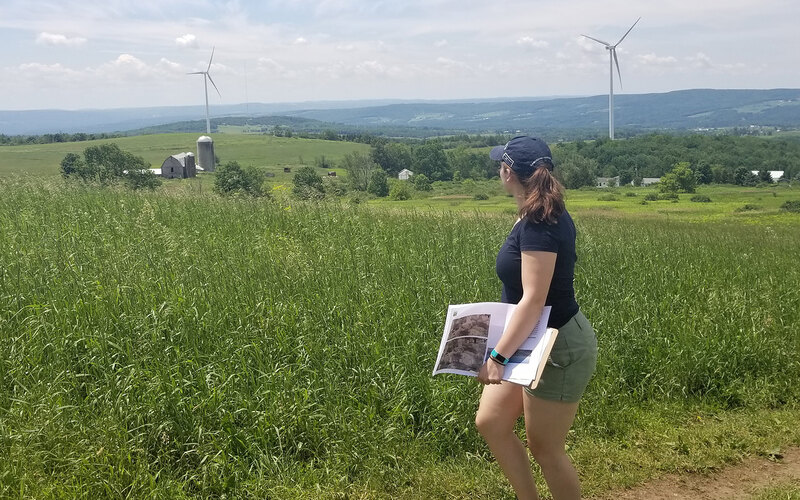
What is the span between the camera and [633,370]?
5.95 metres

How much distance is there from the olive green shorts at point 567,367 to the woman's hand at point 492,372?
238 millimetres

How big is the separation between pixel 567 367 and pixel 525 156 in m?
1.07

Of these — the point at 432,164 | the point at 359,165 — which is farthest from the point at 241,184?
the point at 432,164

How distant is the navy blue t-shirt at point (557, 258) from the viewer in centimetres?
309

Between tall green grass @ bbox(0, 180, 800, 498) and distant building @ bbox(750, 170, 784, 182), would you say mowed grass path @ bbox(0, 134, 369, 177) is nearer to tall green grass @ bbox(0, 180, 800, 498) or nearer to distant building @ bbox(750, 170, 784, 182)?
distant building @ bbox(750, 170, 784, 182)

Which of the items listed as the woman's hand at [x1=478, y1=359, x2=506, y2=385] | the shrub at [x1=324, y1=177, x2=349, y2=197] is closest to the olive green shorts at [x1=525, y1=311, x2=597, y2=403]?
the woman's hand at [x1=478, y1=359, x2=506, y2=385]

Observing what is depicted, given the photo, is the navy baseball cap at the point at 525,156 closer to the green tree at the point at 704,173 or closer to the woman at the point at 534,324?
the woman at the point at 534,324

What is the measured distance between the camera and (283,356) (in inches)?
198

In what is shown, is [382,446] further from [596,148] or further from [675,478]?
[596,148]

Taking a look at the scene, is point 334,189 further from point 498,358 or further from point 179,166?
point 179,166

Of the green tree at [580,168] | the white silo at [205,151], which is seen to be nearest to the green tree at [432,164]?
the green tree at [580,168]

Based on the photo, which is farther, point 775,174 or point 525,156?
point 775,174

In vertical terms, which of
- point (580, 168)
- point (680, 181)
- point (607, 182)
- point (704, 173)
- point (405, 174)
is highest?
point (405, 174)

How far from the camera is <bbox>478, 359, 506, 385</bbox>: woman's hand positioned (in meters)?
3.19
